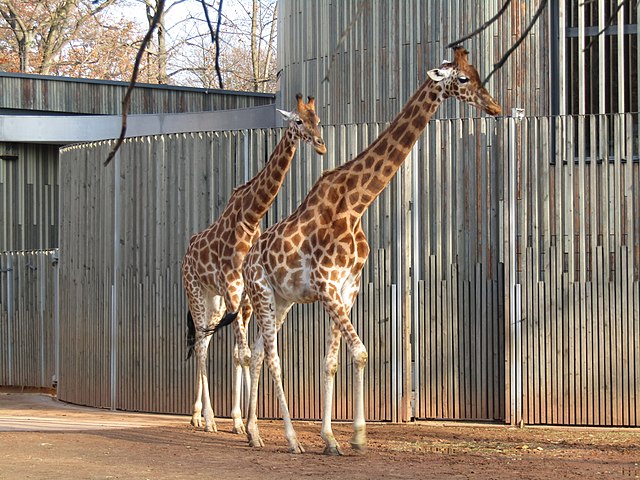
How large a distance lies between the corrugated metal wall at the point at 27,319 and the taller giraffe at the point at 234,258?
4778 millimetres

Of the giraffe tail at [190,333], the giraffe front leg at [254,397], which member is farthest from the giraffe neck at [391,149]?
the giraffe tail at [190,333]

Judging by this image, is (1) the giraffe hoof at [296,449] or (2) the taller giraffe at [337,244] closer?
(2) the taller giraffe at [337,244]

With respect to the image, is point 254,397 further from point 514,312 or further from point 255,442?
point 514,312

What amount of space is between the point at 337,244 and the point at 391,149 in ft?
2.66

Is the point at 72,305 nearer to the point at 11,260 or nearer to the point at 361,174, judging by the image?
the point at 11,260

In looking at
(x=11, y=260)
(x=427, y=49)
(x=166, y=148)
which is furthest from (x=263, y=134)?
(x=11, y=260)

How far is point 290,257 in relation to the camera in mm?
8234

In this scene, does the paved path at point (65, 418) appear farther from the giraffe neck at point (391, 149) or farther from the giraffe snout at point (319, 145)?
the giraffe neck at point (391, 149)

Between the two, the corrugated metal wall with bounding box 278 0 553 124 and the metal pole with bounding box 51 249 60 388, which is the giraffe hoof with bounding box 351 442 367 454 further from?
the metal pole with bounding box 51 249 60 388

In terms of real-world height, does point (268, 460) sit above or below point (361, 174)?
below

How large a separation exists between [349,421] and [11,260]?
24.6ft

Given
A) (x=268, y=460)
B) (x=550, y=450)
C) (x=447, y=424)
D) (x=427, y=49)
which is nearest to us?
(x=268, y=460)

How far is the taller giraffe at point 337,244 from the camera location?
25.9 feet

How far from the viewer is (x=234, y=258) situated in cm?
935
